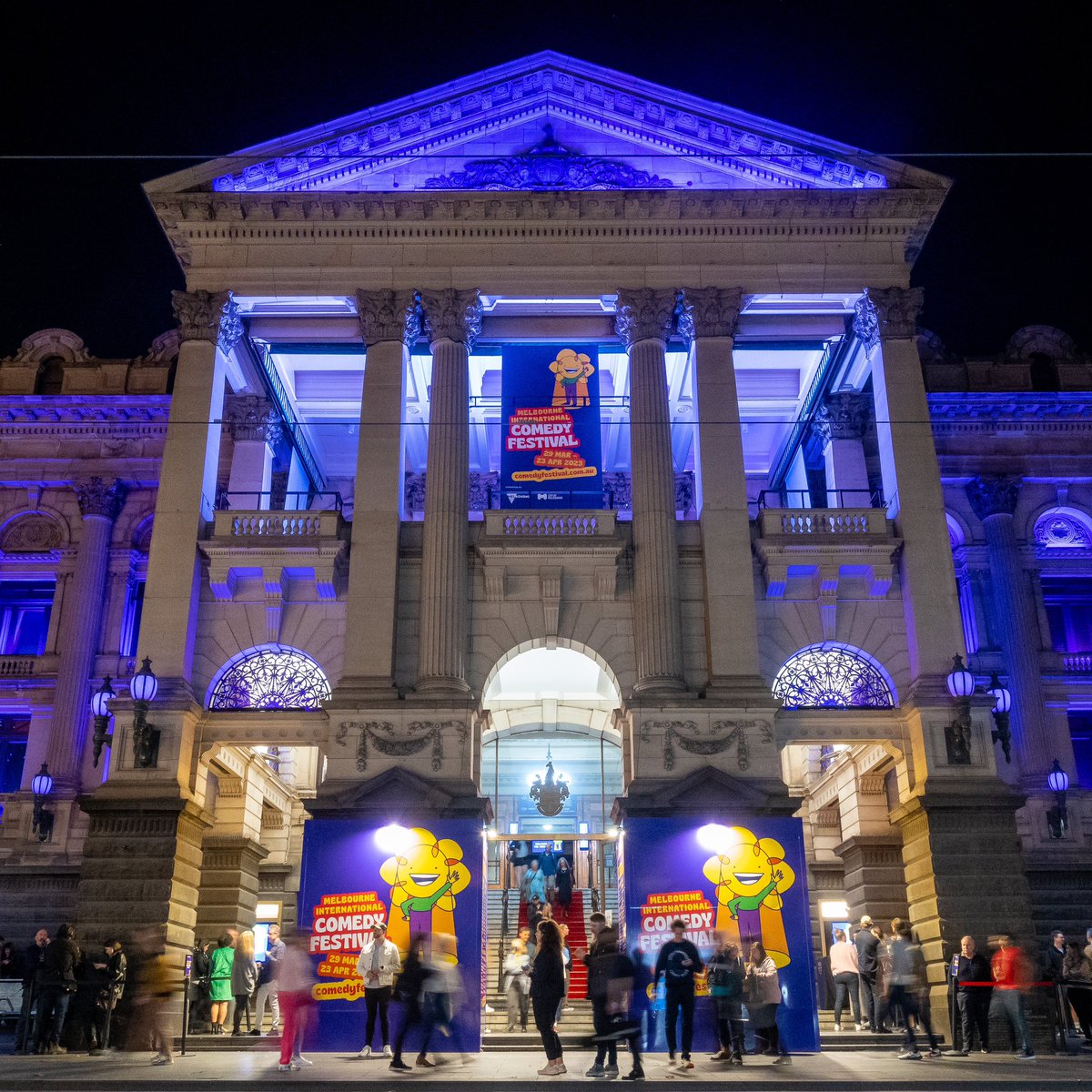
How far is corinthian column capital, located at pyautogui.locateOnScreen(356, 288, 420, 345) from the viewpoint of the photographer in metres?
29.7

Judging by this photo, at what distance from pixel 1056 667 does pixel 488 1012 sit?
70.5ft

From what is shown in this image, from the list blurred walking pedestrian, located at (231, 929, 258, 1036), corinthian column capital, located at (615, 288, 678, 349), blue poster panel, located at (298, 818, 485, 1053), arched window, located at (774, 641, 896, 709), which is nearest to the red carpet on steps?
blue poster panel, located at (298, 818, 485, 1053)

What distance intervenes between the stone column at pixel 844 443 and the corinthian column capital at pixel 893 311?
13.9 ft

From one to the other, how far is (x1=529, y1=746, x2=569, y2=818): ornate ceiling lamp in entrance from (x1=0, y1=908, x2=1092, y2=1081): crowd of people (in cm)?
878

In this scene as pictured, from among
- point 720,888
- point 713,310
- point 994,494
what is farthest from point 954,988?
point 994,494

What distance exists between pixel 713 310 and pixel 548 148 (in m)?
6.32

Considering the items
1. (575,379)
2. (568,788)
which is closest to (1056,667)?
(568,788)

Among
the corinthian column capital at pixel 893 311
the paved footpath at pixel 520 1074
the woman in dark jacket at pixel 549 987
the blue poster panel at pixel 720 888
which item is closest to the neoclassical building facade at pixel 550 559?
the corinthian column capital at pixel 893 311

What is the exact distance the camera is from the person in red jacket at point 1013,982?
63.2 feet

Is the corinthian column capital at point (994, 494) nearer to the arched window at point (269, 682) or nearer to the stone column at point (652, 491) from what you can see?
the stone column at point (652, 491)

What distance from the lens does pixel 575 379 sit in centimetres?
2866

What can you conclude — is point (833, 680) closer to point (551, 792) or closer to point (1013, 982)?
point (1013, 982)

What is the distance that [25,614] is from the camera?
39.2 metres

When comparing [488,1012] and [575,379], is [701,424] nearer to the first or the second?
[575,379]
